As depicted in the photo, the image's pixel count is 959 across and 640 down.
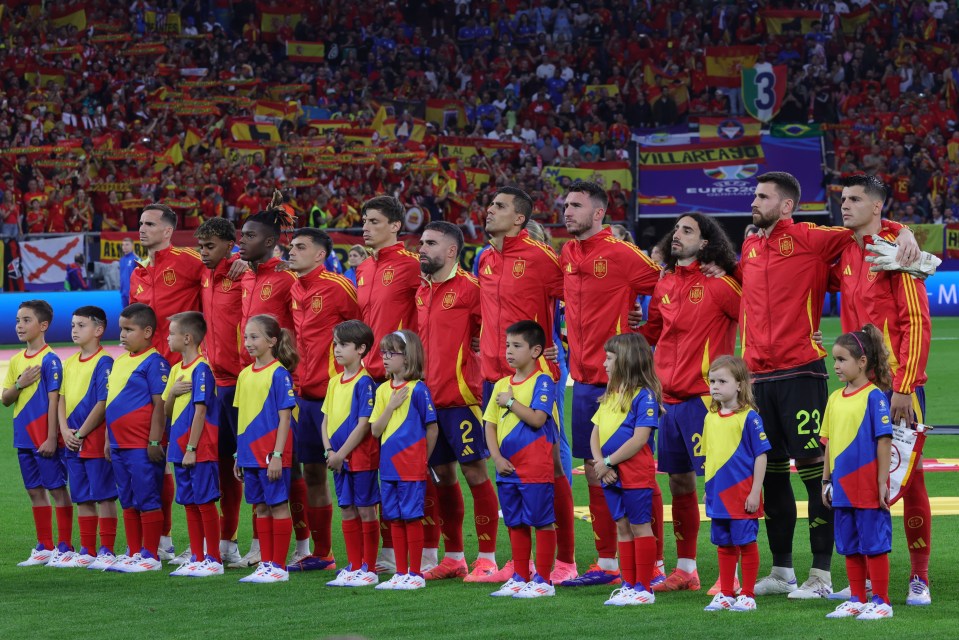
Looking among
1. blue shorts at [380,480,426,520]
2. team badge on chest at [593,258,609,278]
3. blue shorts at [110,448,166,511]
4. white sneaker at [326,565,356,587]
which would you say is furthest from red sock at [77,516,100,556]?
team badge on chest at [593,258,609,278]

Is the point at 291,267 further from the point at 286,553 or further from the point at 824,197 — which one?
the point at 824,197

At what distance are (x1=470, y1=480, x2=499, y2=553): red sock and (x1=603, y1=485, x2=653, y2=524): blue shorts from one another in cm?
108

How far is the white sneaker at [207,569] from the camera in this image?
8.81m

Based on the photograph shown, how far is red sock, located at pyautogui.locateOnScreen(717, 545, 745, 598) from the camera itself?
736 cm

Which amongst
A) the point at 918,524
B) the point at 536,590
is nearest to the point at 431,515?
the point at 536,590

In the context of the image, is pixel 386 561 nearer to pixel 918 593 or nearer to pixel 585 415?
pixel 585 415

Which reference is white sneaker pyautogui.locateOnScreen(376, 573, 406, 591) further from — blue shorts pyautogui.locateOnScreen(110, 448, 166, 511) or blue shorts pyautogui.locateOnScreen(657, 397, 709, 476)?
blue shorts pyautogui.locateOnScreen(110, 448, 166, 511)

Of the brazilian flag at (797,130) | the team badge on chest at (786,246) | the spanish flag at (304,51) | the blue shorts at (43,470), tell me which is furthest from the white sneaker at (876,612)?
the spanish flag at (304,51)

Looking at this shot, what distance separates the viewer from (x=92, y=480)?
366 inches

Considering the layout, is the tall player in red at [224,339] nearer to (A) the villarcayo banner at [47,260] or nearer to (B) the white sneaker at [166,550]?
(B) the white sneaker at [166,550]

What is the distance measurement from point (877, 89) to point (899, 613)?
31.4 m

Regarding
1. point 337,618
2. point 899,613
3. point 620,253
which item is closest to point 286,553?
point 337,618

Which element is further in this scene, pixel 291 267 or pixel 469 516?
pixel 469 516

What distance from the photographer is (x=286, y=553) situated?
8703 mm
